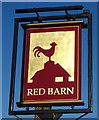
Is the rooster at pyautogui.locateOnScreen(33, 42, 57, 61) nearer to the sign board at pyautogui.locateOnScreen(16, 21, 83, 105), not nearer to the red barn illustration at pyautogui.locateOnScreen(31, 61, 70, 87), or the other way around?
the sign board at pyautogui.locateOnScreen(16, 21, 83, 105)

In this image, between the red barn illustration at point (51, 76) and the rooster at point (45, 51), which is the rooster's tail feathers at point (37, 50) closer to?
the rooster at point (45, 51)

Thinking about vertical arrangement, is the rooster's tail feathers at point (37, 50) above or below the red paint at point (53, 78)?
above

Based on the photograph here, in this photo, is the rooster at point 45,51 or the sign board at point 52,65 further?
the rooster at point 45,51

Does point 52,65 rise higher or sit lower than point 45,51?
lower

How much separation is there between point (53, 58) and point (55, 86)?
0.48m

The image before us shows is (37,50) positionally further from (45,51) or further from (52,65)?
(52,65)

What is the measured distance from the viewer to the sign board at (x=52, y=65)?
5.61 m

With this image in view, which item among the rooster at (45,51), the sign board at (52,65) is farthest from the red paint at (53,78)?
the rooster at (45,51)

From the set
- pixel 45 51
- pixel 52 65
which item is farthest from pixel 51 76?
pixel 45 51

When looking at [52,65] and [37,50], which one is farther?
[37,50]

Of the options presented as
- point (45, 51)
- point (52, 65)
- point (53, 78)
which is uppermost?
point (45, 51)

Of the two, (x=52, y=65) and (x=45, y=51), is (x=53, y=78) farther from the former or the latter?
(x=45, y=51)

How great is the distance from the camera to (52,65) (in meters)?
5.79

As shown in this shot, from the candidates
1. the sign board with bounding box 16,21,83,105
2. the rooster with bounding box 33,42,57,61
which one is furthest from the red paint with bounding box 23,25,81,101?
the rooster with bounding box 33,42,57,61
